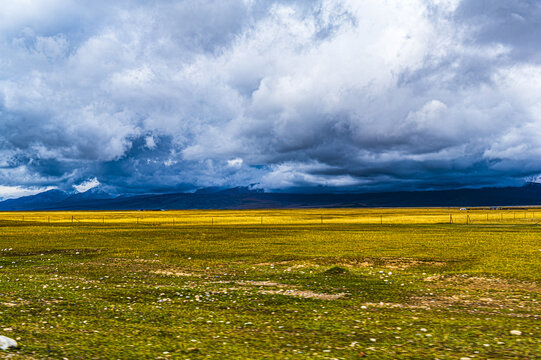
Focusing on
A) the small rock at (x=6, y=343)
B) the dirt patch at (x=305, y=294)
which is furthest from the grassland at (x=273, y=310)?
the small rock at (x=6, y=343)

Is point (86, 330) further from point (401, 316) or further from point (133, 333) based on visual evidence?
point (401, 316)

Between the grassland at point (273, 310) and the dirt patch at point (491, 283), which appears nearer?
the grassland at point (273, 310)

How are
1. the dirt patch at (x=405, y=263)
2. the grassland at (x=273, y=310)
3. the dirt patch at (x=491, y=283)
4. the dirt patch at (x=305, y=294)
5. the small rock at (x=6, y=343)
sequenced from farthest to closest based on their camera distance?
1. the dirt patch at (x=405, y=263)
2. the dirt patch at (x=491, y=283)
3. the dirt patch at (x=305, y=294)
4. the grassland at (x=273, y=310)
5. the small rock at (x=6, y=343)

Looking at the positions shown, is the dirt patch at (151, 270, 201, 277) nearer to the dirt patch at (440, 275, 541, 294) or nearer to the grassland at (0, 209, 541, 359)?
the grassland at (0, 209, 541, 359)

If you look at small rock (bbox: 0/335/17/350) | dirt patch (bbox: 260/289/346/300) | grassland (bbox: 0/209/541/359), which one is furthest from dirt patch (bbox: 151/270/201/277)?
small rock (bbox: 0/335/17/350)

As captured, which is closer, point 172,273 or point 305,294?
point 305,294

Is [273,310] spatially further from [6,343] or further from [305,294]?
[6,343]

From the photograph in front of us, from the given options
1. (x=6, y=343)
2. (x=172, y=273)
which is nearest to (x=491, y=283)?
(x=172, y=273)

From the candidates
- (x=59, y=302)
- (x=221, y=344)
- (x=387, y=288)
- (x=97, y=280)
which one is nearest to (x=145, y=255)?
(x=97, y=280)

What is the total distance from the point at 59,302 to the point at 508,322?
1426cm

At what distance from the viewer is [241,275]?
20641 mm

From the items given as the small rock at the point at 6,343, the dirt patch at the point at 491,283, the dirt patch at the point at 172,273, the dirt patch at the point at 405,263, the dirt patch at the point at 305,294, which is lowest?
the dirt patch at the point at 405,263

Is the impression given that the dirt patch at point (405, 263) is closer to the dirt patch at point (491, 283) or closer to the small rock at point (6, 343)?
the dirt patch at point (491, 283)

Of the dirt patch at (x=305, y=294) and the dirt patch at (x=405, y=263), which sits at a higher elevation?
the dirt patch at (x=305, y=294)
